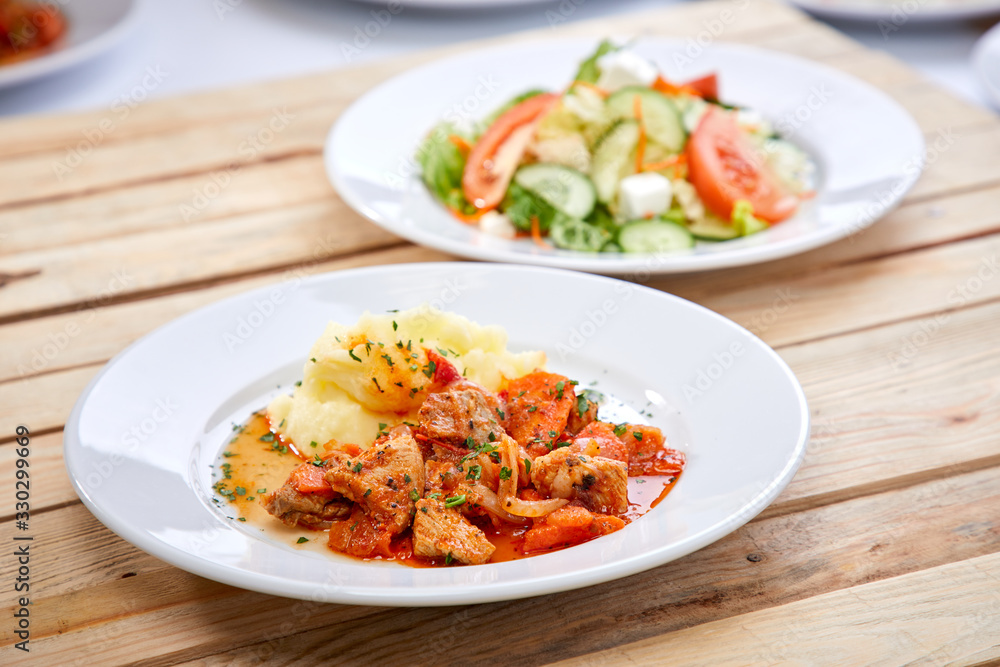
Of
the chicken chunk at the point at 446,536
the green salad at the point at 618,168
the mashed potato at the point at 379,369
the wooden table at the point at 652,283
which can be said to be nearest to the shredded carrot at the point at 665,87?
the green salad at the point at 618,168

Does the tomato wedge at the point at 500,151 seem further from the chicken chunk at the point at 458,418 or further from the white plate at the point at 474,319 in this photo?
the chicken chunk at the point at 458,418

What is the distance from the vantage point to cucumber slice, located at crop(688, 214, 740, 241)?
297 cm

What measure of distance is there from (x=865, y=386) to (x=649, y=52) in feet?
A: 7.10

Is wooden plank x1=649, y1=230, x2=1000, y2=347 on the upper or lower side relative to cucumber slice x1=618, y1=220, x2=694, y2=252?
lower

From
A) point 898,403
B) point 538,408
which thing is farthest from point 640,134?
point 538,408

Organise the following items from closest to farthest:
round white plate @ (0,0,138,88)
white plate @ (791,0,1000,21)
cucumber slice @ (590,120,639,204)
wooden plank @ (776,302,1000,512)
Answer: wooden plank @ (776,302,1000,512) → cucumber slice @ (590,120,639,204) → round white plate @ (0,0,138,88) → white plate @ (791,0,1000,21)

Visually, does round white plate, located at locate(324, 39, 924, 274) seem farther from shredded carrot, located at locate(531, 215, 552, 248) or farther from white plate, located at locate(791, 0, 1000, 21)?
white plate, located at locate(791, 0, 1000, 21)

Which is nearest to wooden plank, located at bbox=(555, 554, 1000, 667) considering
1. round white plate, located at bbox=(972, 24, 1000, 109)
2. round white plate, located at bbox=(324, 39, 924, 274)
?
round white plate, located at bbox=(324, 39, 924, 274)

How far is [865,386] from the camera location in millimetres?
2248

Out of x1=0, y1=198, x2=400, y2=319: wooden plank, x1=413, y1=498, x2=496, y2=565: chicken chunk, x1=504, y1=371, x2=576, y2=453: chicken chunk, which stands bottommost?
x1=0, y1=198, x2=400, y2=319: wooden plank

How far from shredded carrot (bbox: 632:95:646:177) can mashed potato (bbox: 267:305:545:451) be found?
4.27 feet

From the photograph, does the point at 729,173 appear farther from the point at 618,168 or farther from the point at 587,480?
the point at 587,480

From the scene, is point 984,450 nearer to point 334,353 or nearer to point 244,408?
point 334,353

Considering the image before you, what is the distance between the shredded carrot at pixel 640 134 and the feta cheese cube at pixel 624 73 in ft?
0.38
